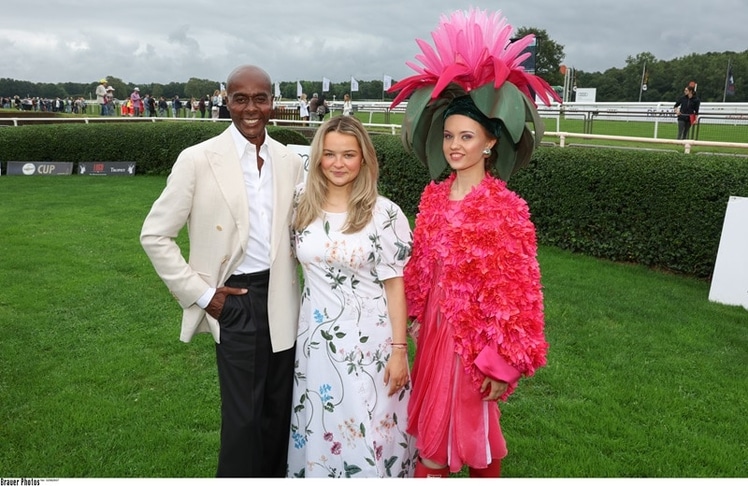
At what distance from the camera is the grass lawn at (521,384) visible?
12.1 ft

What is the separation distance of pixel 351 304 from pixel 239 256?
1.71 feet

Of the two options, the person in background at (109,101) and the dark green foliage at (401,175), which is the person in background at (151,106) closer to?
the person in background at (109,101)

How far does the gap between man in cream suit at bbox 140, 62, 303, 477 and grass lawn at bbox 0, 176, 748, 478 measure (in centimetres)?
112

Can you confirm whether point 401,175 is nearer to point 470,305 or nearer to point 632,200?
point 632,200

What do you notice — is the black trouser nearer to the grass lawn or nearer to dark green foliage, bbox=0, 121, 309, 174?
the grass lawn

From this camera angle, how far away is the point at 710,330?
225 inches

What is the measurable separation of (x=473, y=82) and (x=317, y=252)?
984 millimetres

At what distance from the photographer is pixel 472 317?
99.2 inches

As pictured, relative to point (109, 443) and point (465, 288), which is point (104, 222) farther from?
point (465, 288)

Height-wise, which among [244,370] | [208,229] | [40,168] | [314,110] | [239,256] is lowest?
[40,168]

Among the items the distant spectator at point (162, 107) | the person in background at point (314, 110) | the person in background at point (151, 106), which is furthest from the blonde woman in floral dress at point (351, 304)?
the distant spectator at point (162, 107)

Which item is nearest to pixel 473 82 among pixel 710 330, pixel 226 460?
pixel 226 460

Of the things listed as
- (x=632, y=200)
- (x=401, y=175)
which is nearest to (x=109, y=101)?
(x=401, y=175)

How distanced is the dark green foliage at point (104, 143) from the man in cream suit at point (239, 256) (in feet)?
47.1
